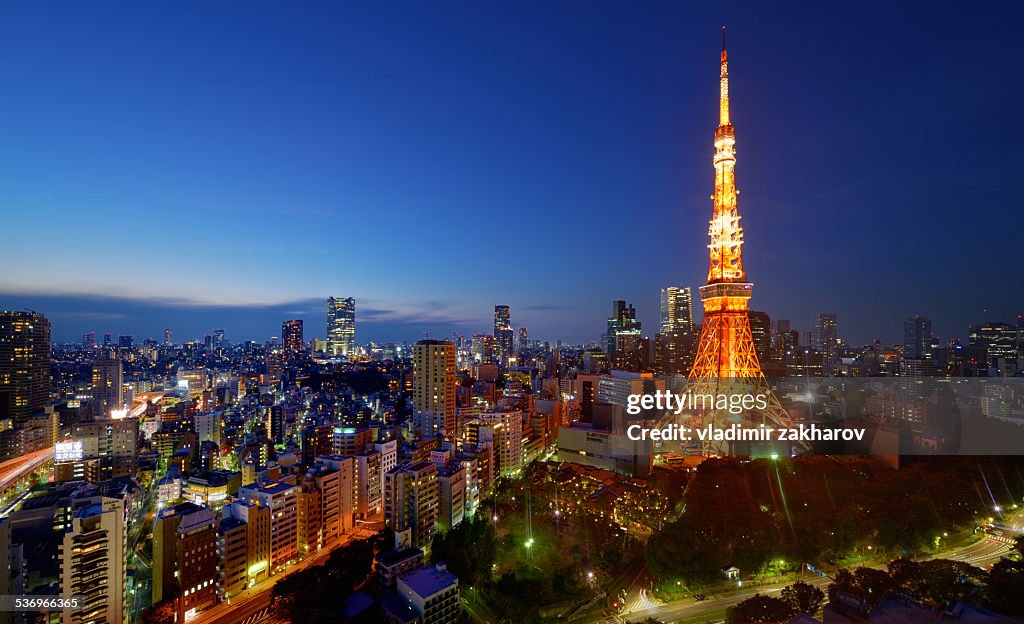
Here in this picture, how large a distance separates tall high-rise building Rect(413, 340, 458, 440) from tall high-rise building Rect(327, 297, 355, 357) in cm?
3911

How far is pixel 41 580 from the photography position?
7949 millimetres

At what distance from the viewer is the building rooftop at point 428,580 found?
21.2 ft

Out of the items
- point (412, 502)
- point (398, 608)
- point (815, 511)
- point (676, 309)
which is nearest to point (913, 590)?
point (815, 511)

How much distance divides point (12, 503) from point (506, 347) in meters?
38.9

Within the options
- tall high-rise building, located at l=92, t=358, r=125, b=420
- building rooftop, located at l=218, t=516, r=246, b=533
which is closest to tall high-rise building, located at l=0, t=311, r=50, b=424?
tall high-rise building, located at l=92, t=358, r=125, b=420

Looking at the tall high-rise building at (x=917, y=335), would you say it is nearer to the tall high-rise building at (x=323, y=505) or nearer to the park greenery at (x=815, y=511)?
the park greenery at (x=815, y=511)

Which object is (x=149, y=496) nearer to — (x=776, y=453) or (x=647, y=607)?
(x=647, y=607)

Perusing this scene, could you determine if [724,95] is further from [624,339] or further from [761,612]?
[624,339]

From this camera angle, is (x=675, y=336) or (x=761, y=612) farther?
A: (x=675, y=336)

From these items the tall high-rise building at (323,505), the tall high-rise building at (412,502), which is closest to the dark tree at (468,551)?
the tall high-rise building at (412,502)

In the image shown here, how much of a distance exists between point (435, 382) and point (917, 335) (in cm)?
2161

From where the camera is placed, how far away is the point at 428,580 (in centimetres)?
670

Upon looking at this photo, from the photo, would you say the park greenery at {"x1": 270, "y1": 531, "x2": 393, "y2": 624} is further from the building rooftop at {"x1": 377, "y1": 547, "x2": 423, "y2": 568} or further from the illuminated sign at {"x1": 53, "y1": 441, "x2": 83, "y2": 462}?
the illuminated sign at {"x1": 53, "y1": 441, "x2": 83, "y2": 462}

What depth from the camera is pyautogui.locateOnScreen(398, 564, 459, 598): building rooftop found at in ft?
21.2
